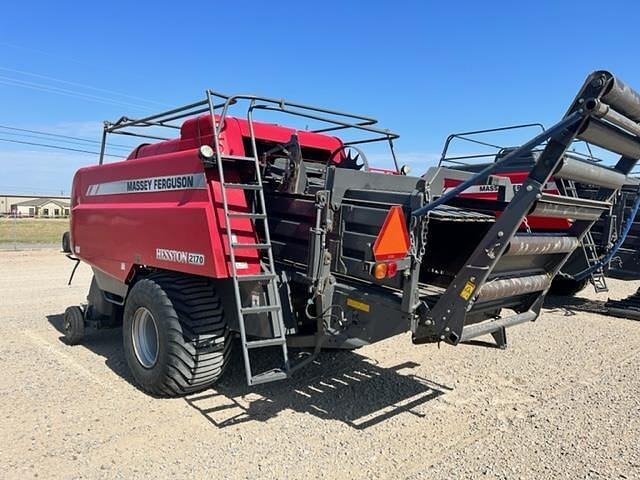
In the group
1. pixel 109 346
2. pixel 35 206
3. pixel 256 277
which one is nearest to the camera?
pixel 256 277

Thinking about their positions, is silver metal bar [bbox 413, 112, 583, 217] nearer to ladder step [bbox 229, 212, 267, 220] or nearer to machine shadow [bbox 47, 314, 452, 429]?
ladder step [bbox 229, 212, 267, 220]

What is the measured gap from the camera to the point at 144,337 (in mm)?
4598

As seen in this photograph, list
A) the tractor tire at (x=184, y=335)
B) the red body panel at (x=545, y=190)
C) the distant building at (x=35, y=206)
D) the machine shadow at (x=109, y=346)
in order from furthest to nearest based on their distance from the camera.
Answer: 1. the distant building at (x=35, y=206)
2. the red body panel at (x=545, y=190)
3. the machine shadow at (x=109, y=346)
4. the tractor tire at (x=184, y=335)

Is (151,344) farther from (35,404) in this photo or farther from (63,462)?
(63,462)

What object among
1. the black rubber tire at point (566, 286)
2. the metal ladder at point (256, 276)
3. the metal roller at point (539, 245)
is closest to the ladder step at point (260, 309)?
the metal ladder at point (256, 276)

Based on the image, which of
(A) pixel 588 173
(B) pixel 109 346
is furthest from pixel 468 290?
(B) pixel 109 346

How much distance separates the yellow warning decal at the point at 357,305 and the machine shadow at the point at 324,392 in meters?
0.86

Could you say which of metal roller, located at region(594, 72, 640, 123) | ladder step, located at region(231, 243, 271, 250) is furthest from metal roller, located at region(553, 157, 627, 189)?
ladder step, located at region(231, 243, 271, 250)

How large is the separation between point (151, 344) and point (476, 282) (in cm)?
281

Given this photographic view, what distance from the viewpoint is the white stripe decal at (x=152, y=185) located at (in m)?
4.05

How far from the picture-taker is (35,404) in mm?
4062

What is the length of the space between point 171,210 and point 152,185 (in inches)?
20.4

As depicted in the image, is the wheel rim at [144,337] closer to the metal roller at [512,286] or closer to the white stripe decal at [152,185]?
the white stripe decal at [152,185]

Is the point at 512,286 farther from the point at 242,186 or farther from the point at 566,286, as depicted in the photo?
the point at 566,286
